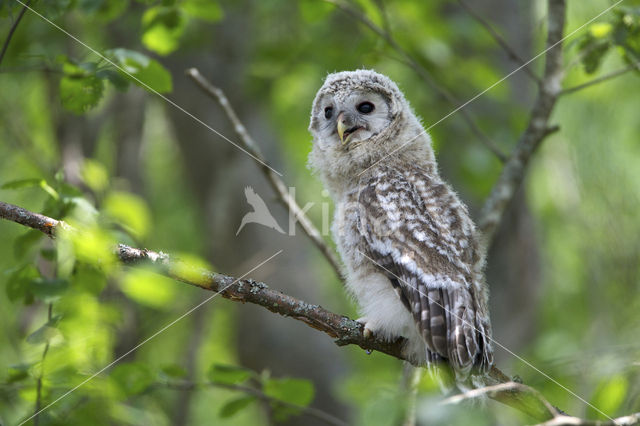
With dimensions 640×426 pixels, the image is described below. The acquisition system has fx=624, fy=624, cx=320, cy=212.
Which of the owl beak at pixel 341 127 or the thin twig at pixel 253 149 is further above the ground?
the owl beak at pixel 341 127

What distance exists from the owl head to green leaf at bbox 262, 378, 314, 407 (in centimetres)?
117

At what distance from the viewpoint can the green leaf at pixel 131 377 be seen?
274 cm

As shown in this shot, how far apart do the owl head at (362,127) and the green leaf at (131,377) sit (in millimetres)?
1497

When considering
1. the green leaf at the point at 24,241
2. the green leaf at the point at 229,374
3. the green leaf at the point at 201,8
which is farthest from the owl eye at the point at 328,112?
the green leaf at the point at 24,241

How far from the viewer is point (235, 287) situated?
88.2 inches

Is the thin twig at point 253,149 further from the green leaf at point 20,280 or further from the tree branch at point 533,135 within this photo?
the green leaf at point 20,280

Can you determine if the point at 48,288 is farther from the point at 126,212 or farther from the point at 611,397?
the point at 611,397

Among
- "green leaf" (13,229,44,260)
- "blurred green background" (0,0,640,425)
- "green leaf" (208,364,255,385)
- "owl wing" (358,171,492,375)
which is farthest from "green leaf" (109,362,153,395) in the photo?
"owl wing" (358,171,492,375)

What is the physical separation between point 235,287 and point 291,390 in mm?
952

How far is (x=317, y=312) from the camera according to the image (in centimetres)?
237

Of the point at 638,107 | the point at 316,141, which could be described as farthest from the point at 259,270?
the point at 638,107

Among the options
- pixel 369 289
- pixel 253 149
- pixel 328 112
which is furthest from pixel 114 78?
pixel 369 289

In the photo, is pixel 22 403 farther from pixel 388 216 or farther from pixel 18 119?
pixel 18 119

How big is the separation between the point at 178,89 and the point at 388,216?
11.4ft
